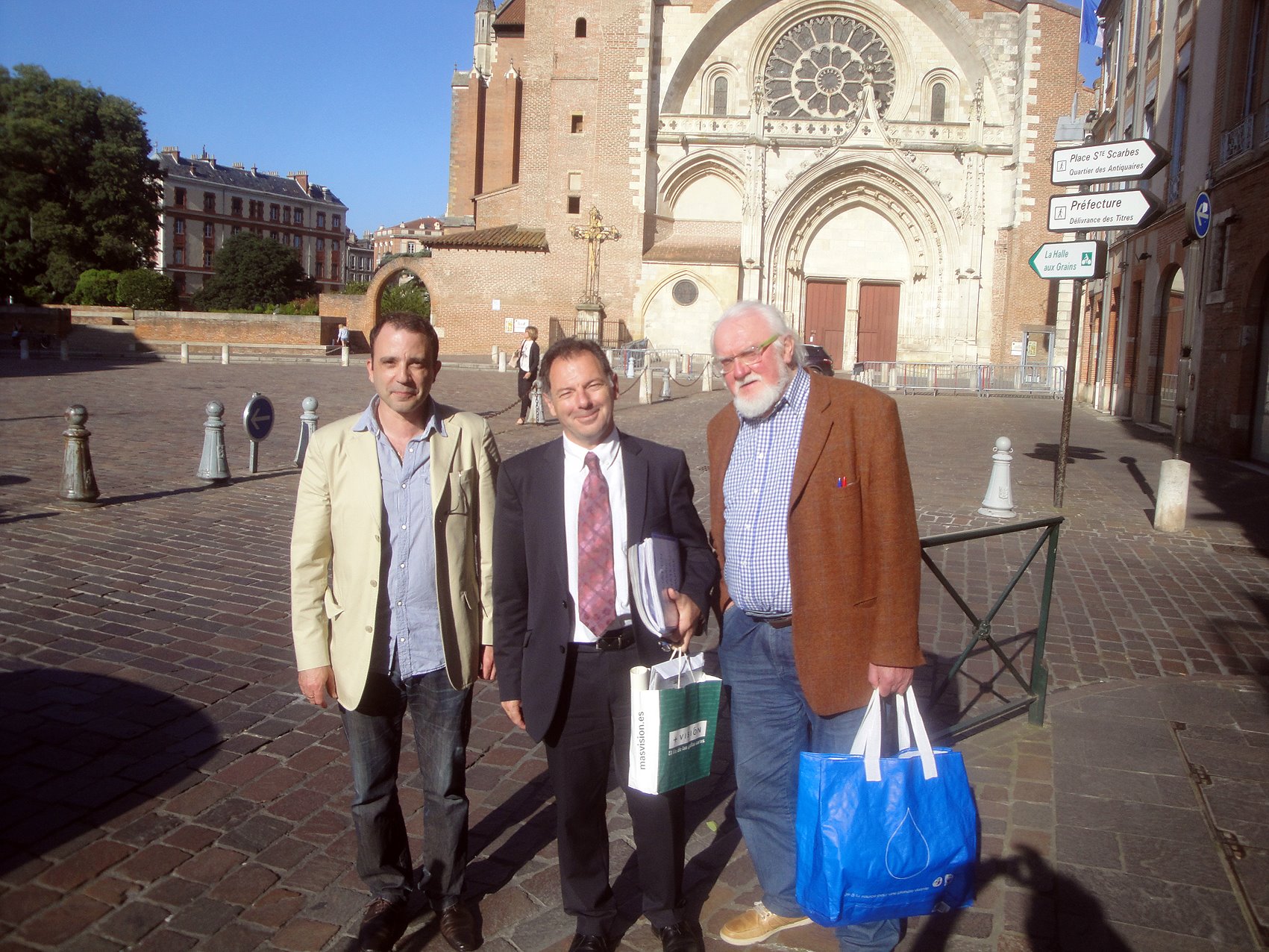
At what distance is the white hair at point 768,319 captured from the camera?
9.04ft

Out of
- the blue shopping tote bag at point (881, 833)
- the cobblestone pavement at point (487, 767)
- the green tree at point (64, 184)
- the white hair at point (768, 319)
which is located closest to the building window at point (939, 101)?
the cobblestone pavement at point (487, 767)

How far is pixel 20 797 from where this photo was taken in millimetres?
3766

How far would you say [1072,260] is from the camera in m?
9.91

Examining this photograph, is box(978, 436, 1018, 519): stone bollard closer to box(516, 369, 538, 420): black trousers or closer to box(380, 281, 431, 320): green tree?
box(516, 369, 538, 420): black trousers

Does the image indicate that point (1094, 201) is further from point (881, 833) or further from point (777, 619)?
point (881, 833)

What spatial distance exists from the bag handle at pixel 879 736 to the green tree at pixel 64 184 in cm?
5475

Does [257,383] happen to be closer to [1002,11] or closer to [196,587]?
[196,587]

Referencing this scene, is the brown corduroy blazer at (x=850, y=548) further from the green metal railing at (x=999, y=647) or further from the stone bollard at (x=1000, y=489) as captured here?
the stone bollard at (x=1000, y=489)

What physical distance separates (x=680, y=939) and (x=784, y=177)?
118ft

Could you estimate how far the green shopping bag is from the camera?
264cm

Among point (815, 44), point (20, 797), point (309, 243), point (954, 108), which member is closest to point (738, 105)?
point (815, 44)

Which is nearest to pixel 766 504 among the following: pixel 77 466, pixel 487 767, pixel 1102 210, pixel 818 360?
pixel 487 767

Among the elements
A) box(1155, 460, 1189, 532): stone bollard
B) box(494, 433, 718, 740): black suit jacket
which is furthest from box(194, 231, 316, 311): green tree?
box(494, 433, 718, 740): black suit jacket

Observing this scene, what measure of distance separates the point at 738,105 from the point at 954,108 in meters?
7.79
